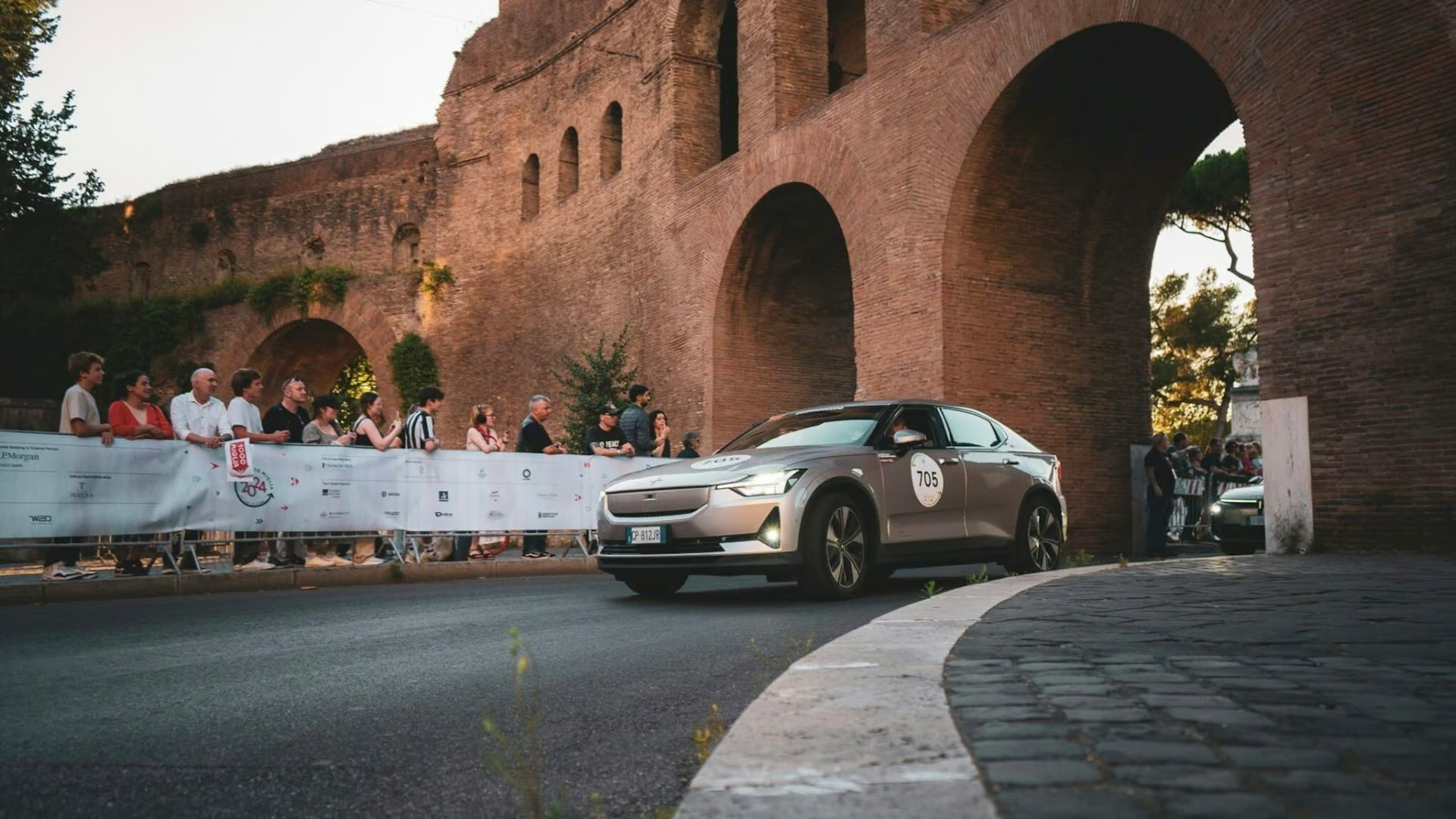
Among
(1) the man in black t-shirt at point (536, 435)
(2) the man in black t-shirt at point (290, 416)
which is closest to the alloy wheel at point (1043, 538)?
(1) the man in black t-shirt at point (536, 435)

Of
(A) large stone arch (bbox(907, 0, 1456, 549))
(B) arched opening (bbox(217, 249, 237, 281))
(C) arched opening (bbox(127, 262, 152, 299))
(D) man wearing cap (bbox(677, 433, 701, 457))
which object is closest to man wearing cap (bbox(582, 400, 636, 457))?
(D) man wearing cap (bbox(677, 433, 701, 457))

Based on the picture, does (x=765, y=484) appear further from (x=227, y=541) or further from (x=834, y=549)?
(x=227, y=541)

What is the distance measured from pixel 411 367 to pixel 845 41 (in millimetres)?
14816

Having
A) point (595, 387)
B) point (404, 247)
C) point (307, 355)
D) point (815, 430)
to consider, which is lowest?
point (815, 430)

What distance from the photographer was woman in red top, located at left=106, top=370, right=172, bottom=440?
399 inches

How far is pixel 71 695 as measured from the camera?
4504 mm

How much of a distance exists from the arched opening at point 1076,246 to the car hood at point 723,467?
7576 mm

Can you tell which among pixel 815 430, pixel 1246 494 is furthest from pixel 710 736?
pixel 1246 494

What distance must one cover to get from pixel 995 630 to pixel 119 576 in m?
7.88

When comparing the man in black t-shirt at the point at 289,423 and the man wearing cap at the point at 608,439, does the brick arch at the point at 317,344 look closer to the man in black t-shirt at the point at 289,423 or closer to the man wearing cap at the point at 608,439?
the man wearing cap at the point at 608,439

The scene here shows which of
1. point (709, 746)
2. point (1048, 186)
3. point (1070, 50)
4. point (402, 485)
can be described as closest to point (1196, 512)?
point (1048, 186)

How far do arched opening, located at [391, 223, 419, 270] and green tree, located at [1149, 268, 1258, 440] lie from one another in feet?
102

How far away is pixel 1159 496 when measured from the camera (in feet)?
53.2

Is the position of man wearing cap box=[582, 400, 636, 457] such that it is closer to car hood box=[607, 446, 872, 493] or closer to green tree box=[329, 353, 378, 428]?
car hood box=[607, 446, 872, 493]
